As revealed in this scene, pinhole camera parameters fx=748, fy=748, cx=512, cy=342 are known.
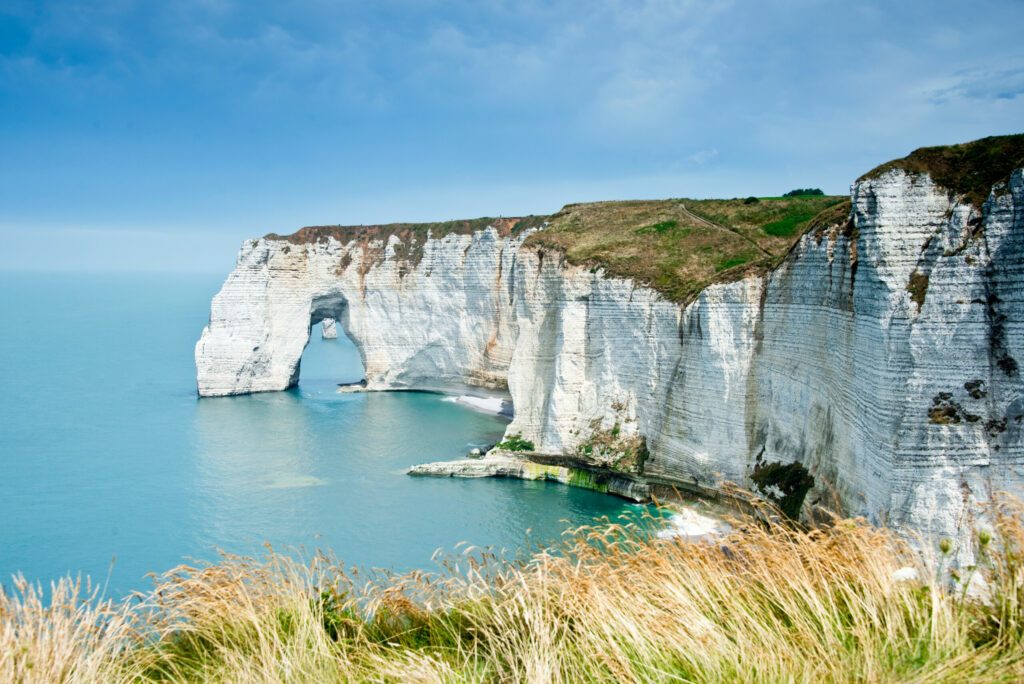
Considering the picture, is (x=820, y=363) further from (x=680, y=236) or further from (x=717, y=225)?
(x=717, y=225)

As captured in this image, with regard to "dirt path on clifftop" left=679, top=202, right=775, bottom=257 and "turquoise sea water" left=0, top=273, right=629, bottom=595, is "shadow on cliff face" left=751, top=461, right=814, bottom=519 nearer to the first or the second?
"turquoise sea water" left=0, top=273, right=629, bottom=595

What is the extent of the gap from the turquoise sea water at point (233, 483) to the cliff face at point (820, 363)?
389cm

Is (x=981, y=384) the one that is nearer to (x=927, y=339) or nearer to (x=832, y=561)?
(x=927, y=339)

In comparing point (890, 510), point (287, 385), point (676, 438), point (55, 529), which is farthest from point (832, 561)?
point (287, 385)

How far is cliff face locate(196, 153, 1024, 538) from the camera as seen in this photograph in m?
16.8

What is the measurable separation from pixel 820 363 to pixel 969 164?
6327 millimetres

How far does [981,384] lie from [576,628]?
14.9 m

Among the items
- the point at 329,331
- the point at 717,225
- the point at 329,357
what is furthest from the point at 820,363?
the point at 329,331

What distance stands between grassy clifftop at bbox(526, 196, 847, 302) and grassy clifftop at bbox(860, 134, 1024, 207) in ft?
23.2

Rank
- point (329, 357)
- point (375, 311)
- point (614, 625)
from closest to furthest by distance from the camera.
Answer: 1. point (614, 625)
2. point (375, 311)
3. point (329, 357)

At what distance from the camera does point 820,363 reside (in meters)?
21.3

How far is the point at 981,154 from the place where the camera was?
58.6 feet

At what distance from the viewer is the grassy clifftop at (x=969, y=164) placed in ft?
56.7

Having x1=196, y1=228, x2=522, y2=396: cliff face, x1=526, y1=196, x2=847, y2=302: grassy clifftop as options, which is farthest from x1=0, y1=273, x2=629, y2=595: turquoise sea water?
x1=526, y1=196, x2=847, y2=302: grassy clifftop
